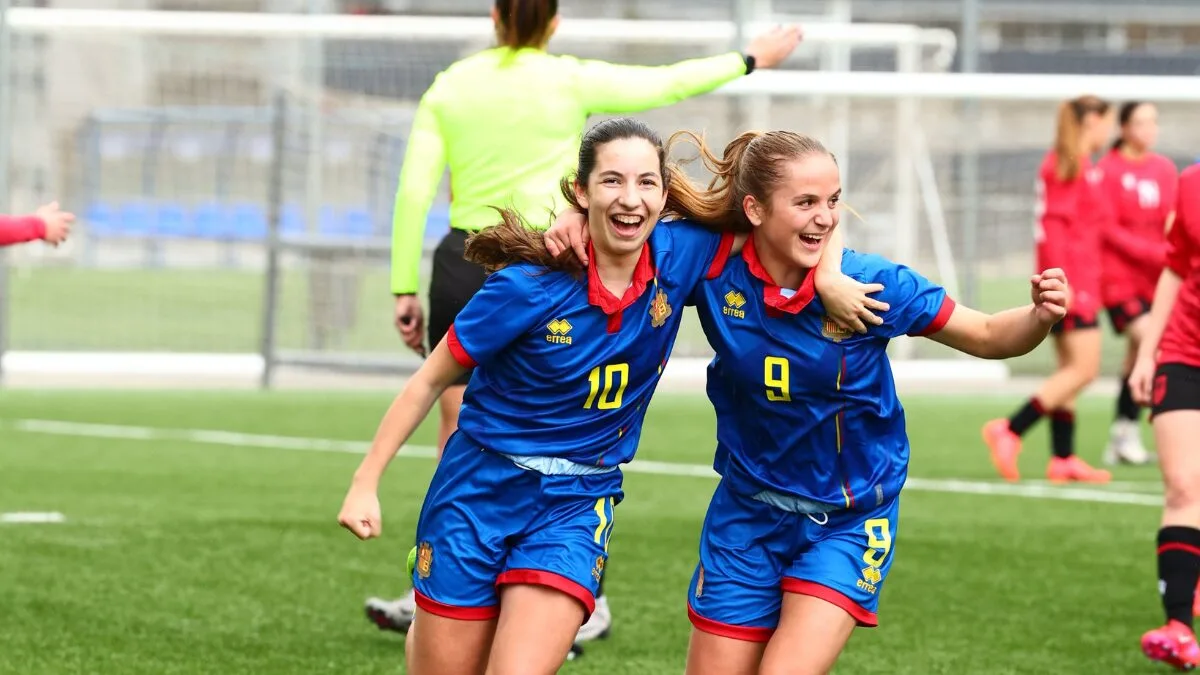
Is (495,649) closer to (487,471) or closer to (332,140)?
(487,471)

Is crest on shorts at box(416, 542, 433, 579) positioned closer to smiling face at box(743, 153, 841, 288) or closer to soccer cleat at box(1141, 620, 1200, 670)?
smiling face at box(743, 153, 841, 288)

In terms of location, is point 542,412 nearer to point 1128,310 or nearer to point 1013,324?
point 1013,324

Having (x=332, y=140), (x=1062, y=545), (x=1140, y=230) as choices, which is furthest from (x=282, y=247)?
(x=1062, y=545)

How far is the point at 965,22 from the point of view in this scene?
14641mm

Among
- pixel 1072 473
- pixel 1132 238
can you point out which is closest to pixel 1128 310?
pixel 1132 238

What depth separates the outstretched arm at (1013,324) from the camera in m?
4.04

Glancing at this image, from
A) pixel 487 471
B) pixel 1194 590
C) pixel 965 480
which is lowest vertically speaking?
pixel 965 480

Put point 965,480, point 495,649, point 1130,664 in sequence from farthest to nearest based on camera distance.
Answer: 1. point 965,480
2. point 1130,664
3. point 495,649

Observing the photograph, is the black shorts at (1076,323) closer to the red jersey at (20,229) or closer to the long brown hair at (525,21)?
the long brown hair at (525,21)

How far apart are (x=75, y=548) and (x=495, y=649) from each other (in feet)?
11.6

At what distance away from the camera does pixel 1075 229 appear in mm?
10188

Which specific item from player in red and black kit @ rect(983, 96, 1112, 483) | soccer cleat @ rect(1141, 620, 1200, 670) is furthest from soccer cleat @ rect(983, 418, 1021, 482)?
soccer cleat @ rect(1141, 620, 1200, 670)

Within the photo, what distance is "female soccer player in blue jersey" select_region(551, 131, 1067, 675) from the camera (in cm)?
422

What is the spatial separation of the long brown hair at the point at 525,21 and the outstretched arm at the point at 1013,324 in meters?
1.87
